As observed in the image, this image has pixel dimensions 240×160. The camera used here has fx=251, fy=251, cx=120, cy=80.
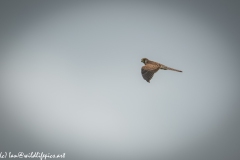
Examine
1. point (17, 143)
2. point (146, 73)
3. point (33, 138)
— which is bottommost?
point (146, 73)

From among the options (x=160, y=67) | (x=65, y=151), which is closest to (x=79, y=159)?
(x=65, y=151)

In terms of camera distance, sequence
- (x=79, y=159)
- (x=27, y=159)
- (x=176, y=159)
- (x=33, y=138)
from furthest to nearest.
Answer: (x=33, y=138) → (x=176, y=159) → (x=79, y=159) → (x=27, y=159)

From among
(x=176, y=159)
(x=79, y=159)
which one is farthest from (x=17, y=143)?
(x=176, y=159)

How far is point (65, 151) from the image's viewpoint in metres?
13.5

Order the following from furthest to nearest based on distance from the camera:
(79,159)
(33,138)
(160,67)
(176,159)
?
1. (33,138)
2. (176,159)
3. (79,159)
4. (160,67)

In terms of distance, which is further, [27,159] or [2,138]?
[2,138]

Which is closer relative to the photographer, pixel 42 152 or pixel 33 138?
pixel 42 152

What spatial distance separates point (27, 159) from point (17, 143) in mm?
2054

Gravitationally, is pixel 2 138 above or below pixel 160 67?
above

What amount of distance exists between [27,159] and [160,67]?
8.28 m

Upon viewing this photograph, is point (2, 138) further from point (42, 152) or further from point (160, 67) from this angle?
point (160, 67)

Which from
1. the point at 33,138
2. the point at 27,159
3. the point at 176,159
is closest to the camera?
the point at 27,159

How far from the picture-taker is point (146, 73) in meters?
4.62

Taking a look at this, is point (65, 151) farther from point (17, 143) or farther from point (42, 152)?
point (17, 143)
